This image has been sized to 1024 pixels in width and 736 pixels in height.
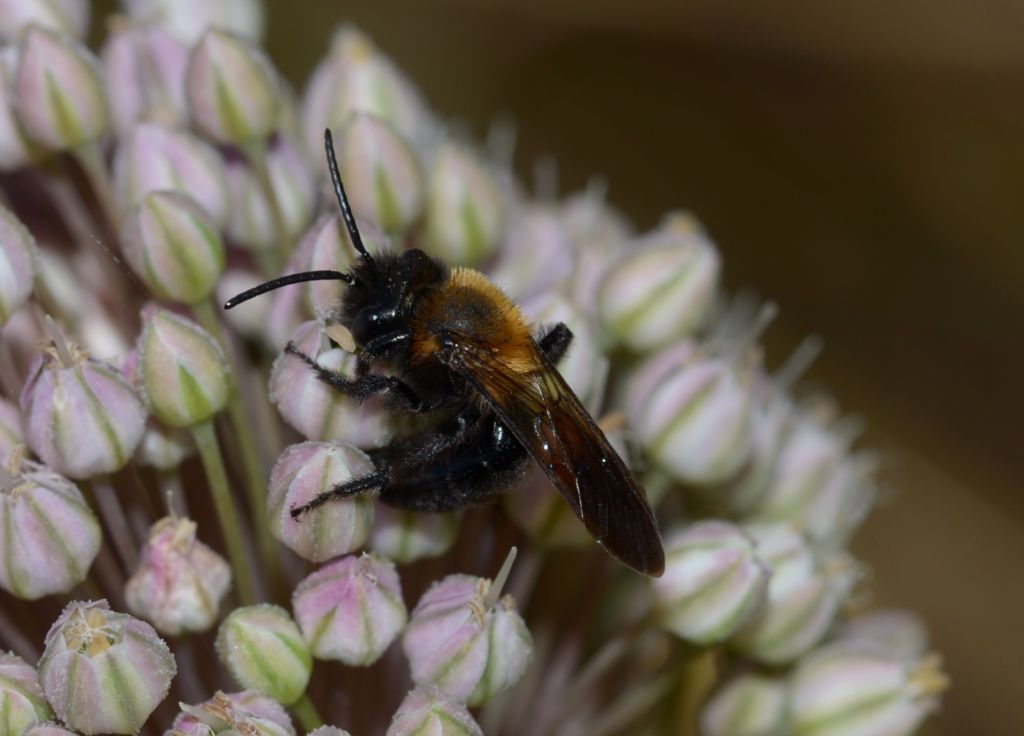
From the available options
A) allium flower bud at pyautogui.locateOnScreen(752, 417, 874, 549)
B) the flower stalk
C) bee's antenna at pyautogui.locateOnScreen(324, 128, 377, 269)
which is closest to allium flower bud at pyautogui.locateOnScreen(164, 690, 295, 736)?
the flower stalk

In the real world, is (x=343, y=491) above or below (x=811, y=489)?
below

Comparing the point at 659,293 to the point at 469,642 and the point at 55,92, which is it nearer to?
the point at 469,642

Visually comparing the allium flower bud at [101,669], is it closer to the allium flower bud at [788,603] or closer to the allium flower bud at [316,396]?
the allium flower bud at [316,396]

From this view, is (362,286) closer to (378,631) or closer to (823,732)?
(378,631)

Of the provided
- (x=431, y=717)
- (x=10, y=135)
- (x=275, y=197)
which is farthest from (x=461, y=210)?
(x=431, y=717)

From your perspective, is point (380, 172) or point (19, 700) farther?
point (380, 172)

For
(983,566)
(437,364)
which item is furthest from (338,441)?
(983,566)
